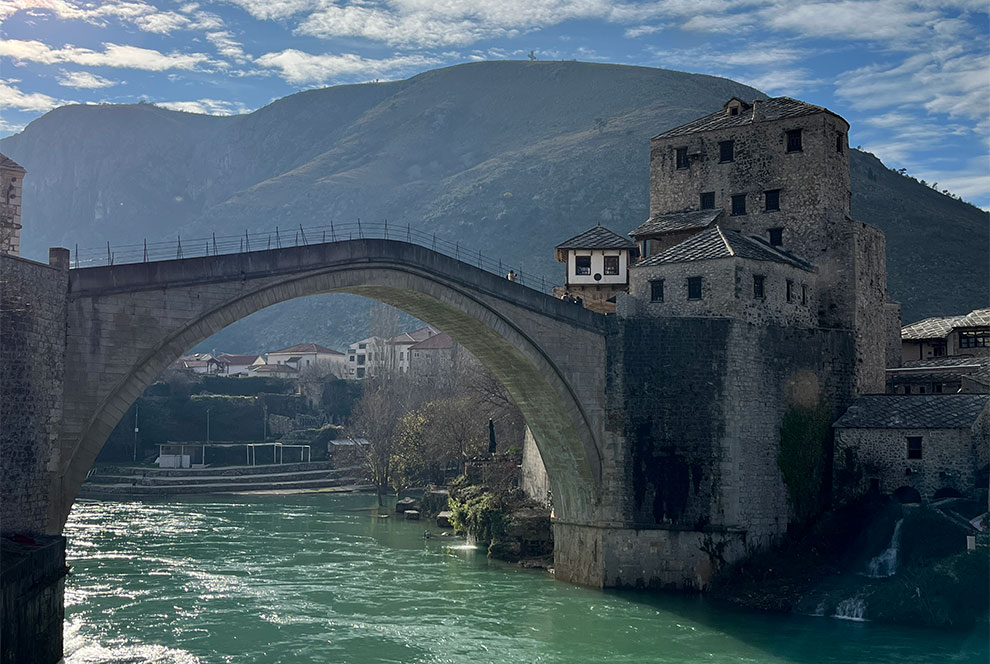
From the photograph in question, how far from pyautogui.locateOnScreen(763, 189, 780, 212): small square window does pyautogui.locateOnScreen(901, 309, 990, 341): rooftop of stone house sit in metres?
13.2

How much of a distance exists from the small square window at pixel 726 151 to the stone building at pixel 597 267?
7045mm

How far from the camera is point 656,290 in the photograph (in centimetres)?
3444

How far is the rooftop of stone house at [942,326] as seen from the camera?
1778 inches

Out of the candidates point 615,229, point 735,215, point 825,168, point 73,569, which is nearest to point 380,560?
point 73,569

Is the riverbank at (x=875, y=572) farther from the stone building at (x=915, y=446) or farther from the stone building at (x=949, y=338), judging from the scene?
the stone building at (x=949, y=338)

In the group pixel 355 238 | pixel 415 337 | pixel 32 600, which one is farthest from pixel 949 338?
pixel 415 337

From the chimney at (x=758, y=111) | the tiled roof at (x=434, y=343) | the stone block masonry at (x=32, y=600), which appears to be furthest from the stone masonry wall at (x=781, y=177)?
the tiled roof at (x=434, y=343)

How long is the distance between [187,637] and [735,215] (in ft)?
82.4

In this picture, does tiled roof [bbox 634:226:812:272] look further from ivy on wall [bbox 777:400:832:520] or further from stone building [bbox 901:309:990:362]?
stone building [bbox 901:309:990:362]

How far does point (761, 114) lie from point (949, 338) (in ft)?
50.8


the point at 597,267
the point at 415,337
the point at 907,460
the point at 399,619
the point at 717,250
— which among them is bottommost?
the point at 399,619

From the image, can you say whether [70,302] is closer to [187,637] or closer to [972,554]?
[187,637]

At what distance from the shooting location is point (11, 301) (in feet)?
71.4

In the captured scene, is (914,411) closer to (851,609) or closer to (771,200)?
(851,609)
